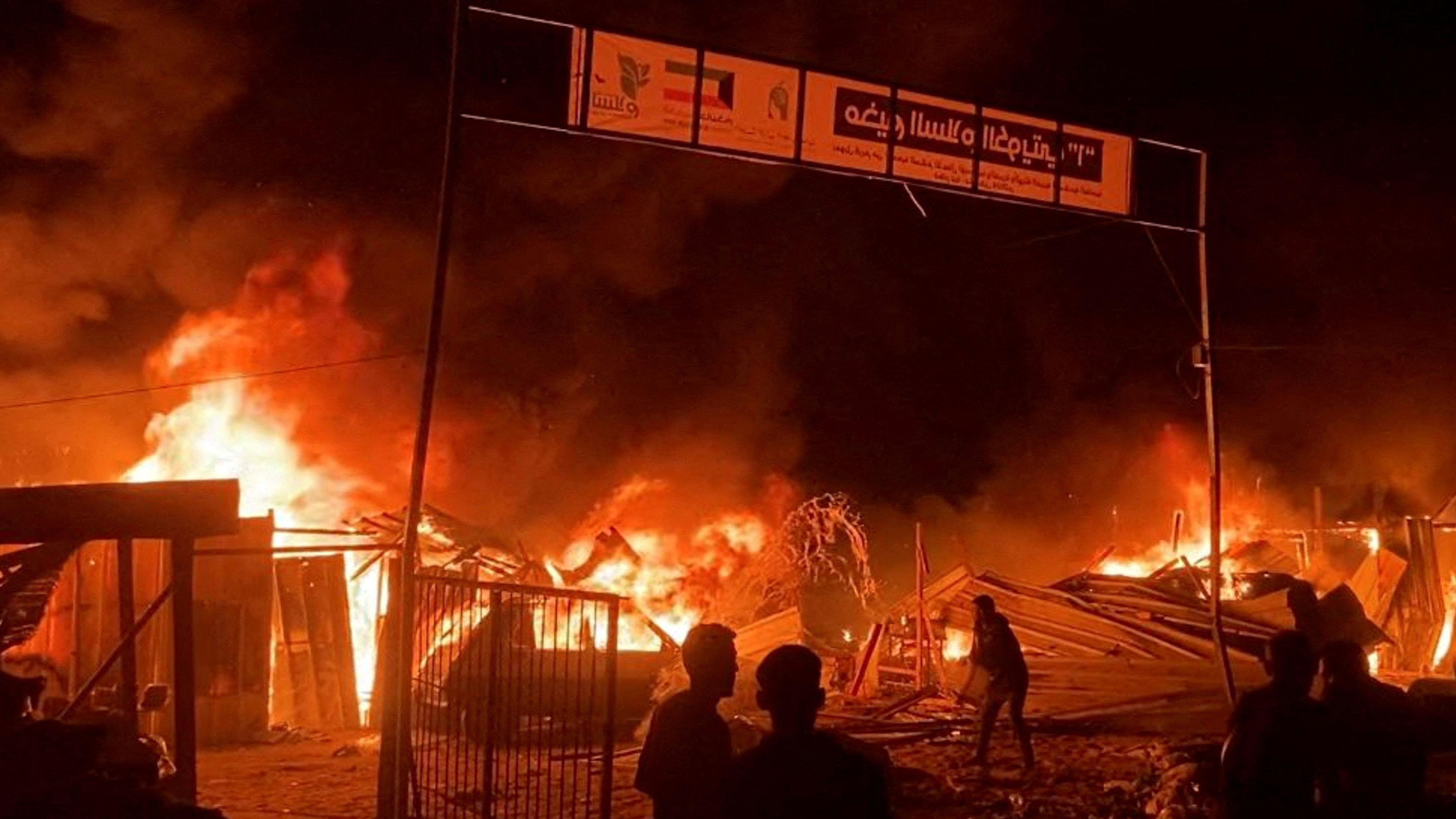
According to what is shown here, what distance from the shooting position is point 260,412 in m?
21.0

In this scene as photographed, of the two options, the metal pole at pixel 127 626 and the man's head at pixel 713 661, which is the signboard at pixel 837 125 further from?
the man's head at pixel 713 661

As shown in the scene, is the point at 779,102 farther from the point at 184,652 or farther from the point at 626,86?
the point at 184,652

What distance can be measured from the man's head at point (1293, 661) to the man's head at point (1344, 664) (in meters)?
0.42

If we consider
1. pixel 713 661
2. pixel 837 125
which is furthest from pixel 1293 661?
pixel 837 125

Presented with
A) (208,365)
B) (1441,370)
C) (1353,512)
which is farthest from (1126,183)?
(1441,370)

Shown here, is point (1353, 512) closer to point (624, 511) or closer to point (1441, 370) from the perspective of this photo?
point (1441, 370)

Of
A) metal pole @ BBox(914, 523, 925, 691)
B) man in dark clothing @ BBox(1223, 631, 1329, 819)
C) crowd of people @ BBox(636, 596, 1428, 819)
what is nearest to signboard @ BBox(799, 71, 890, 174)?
metal pole @ BBox(914, 523, 925, 691)

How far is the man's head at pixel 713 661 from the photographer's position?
4.38m

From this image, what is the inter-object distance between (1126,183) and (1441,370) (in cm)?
2488

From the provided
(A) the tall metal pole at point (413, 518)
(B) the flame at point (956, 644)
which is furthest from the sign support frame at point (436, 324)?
(B) the flame at point (956, 644)

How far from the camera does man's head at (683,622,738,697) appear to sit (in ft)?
14.4

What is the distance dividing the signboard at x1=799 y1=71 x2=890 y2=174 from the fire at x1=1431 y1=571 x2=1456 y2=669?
43.9 ft

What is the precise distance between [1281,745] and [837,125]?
7.53 metres

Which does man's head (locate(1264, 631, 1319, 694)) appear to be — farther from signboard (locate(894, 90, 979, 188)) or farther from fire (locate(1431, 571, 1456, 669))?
fire (locate(1431, 571, 1456, 669))
